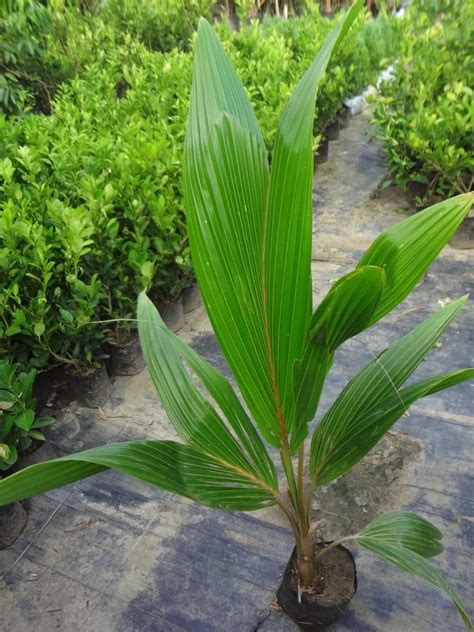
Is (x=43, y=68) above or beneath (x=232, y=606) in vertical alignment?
above

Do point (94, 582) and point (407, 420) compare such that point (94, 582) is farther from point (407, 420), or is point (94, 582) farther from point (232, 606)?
point (407, 420)

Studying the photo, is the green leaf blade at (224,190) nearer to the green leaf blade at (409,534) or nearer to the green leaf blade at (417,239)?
the green leaf blade at (417,239)

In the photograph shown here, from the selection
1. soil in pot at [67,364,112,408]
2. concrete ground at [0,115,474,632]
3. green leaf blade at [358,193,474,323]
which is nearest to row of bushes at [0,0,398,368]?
soil in pot at [67,364,112,408]

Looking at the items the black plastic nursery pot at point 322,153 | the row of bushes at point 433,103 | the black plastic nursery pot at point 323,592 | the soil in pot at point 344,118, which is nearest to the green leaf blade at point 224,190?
the black plastic nursery pot at point 323,592

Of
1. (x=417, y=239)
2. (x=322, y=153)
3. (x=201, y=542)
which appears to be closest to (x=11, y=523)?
(x=201, y=542)

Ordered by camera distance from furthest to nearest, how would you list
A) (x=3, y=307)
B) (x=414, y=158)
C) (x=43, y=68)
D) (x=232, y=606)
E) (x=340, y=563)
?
(x=43, y=68) → (x=414, y=158) → (x=3, y=307) → (x=232, y=606) → (x=340, y=563)

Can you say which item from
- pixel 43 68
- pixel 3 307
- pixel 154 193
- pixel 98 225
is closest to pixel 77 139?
pixel 154 193

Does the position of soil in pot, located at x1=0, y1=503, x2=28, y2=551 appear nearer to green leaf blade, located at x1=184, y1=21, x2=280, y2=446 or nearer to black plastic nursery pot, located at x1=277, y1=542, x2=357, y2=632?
black plastic nursery pot, located at x1=277, y1=542, x2=357, y2=632
